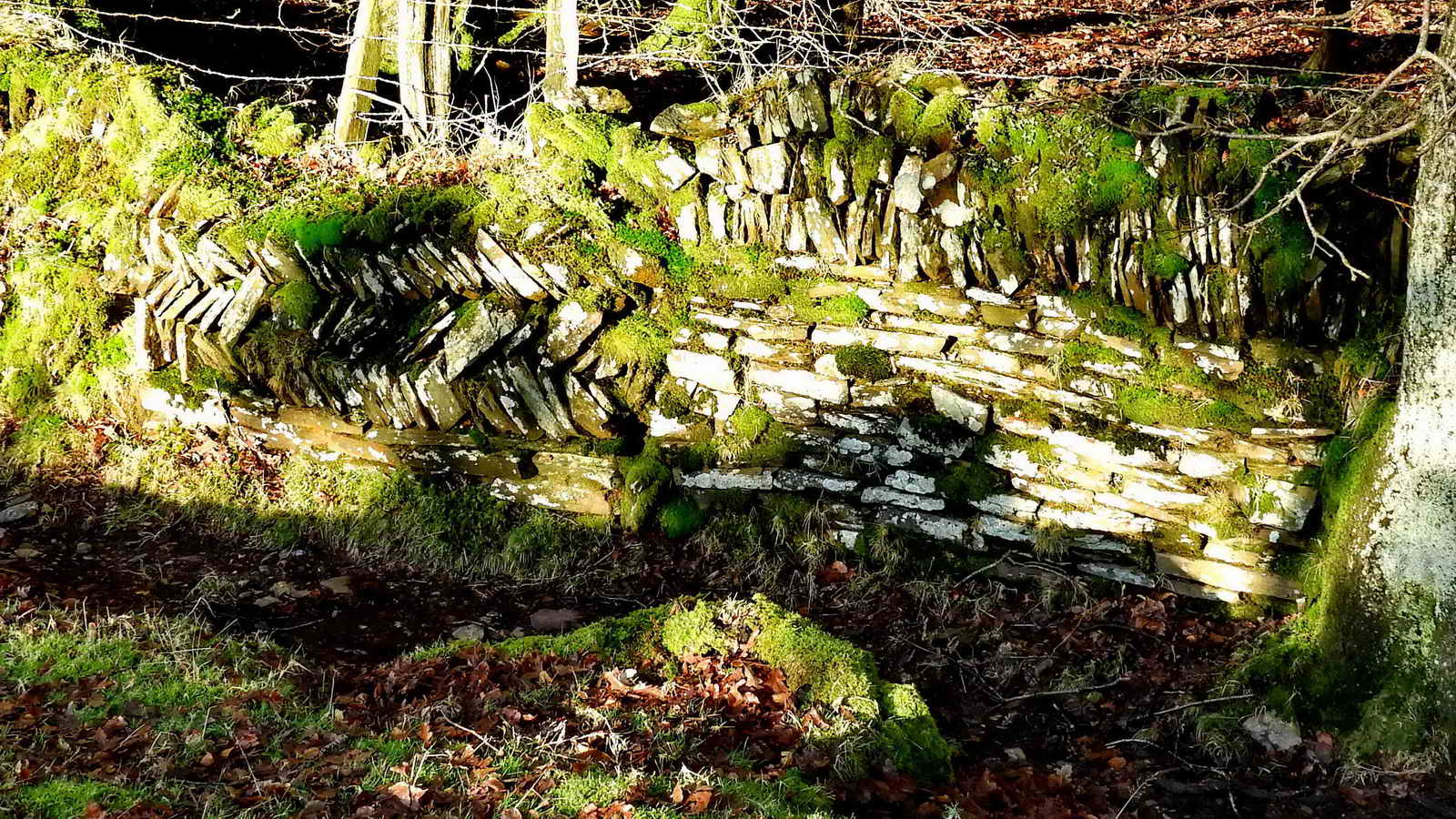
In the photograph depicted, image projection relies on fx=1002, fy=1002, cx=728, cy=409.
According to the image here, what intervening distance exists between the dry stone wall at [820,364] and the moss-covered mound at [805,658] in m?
1.66

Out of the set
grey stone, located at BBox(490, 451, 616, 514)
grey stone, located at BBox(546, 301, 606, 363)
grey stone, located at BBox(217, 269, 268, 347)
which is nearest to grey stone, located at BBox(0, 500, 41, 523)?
grey stone, located at BBox(217, 269, 268, 347)

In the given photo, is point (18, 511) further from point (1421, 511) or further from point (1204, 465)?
point (1421, 511)

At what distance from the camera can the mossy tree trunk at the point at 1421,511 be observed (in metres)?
4.75

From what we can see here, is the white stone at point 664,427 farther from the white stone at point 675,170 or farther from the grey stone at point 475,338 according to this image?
the white stone at point 675,170

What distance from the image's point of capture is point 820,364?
23.2ft

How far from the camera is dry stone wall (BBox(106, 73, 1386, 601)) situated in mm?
6230

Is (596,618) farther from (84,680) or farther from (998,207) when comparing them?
(998,207)

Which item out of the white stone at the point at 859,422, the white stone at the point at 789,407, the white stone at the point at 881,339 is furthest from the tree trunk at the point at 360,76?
the white stone at the point at 859,422

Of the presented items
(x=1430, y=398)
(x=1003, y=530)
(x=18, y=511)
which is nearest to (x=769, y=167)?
(x=1003, y=530)

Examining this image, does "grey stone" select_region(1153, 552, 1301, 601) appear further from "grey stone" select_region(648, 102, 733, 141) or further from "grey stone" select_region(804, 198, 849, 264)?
"grey stone" select_region(648, 102, 733, 141)

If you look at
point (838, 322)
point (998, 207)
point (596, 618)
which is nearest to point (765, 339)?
point (838, 322)

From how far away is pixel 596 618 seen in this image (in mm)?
6438

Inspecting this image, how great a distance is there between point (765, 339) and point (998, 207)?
1839 mm

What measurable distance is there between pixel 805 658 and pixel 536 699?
1.35 metres
